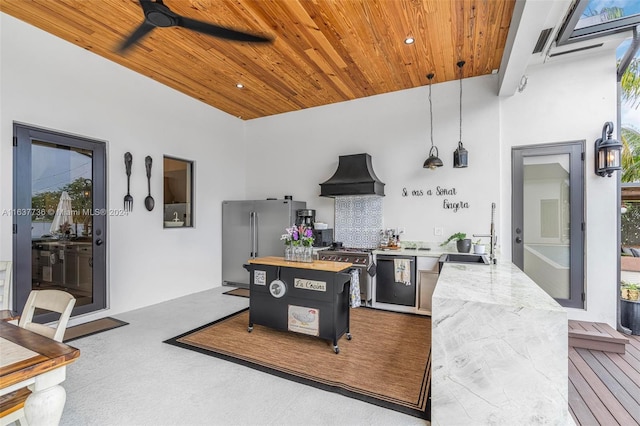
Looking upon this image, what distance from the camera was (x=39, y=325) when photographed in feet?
5.72

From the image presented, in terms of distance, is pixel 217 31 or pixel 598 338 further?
pixel 598 338

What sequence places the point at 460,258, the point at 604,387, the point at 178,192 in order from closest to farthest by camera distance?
the point at 604,387 → the point at 460,258 → the point at 178,192

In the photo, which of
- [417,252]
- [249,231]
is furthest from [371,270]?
[249,231]

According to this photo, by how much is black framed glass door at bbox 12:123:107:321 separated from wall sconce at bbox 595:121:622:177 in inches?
→ 244

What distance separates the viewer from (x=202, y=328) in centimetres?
350

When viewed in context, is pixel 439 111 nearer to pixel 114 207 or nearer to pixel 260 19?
pixel 260 19

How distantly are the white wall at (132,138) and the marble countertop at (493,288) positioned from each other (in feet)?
13.2

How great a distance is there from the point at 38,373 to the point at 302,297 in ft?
6.92

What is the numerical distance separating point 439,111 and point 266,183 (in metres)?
3.38

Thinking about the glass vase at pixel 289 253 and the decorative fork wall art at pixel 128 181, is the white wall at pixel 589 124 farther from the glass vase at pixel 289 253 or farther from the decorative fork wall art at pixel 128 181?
the decorative fork wall art at pixel 128 181

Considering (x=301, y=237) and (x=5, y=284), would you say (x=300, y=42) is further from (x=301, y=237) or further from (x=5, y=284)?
(x=5, y=284)

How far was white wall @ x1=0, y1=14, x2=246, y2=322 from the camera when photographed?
3.17 metres

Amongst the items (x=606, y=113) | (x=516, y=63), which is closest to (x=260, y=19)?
(x=516, y=63)

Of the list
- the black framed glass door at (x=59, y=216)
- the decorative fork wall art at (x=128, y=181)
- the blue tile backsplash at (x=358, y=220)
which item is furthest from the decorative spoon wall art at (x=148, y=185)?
the blue tile backsplash at (x=358, y=220)
